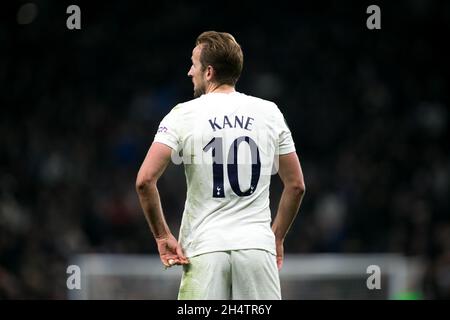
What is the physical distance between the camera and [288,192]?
5.04 meters

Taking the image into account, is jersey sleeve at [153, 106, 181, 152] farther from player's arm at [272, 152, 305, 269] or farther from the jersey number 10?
player's arm at [272, 152, 305, 269]

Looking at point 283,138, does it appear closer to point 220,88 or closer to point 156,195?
point 220,88

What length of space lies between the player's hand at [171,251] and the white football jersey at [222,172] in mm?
37

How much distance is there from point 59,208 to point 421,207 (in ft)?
14.2

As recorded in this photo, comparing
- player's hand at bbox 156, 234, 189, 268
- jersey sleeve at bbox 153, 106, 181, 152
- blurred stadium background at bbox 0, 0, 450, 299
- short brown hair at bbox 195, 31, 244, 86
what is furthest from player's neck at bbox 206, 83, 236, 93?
blurred stadium background at bbox 0, 0, 450, 299

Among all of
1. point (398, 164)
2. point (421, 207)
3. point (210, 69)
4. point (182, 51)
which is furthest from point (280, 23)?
point (210, 69)

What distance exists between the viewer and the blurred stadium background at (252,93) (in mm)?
11305

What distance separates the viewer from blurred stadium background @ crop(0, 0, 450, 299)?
445 inches

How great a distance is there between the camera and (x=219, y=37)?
16.1 feet

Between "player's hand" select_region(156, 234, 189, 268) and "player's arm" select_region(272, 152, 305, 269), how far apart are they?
1.63 ft

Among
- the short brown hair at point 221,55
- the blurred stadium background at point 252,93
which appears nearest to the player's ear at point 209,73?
the short brown hair at point 221,55

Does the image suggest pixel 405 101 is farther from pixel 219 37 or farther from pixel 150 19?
pixel 219 37

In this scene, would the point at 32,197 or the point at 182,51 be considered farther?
the point at 182,51
